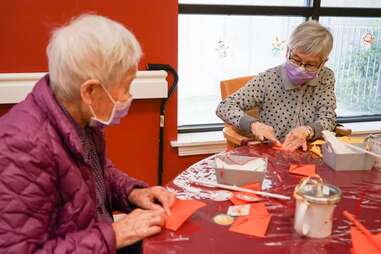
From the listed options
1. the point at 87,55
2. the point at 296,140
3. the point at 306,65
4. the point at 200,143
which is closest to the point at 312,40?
the point at 306,65

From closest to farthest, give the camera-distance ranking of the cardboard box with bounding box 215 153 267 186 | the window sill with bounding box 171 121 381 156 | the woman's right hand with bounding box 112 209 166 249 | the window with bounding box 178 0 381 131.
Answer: the woman's right hand with bounding box 112 209 166 249 < the cardboard box with bounding box 215 153 267 186 < the window sill with bounding box 171 121 381 156 < the window with bounding box 178 0 381 131

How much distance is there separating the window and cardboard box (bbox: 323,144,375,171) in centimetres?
155

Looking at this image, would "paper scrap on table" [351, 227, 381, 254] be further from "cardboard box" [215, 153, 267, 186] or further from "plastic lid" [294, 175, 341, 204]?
"cardboard box" [215, 153, 267, 186]

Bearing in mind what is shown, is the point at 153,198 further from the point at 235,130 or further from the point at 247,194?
the point at 235,130

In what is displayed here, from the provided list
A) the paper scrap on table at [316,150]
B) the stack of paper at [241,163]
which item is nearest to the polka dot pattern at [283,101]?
the paper scrap on table at [316,150]

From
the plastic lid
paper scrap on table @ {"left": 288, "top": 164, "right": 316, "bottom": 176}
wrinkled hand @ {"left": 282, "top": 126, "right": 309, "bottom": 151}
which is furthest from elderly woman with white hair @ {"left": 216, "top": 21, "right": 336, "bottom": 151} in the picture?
the plastic lid

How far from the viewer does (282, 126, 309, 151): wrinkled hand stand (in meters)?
1.79

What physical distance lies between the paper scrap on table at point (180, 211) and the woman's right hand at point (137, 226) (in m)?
0.03

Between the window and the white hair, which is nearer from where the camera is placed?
the white hair

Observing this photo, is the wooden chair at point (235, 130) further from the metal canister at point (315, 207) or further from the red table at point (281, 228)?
the metal canister at point (315, 207)

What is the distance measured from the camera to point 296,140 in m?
1.82

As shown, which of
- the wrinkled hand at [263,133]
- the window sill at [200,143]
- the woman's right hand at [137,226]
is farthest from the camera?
the window sill at [200,143]

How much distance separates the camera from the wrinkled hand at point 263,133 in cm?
185

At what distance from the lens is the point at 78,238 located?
1.02 metres
